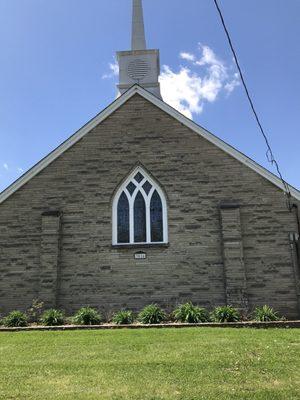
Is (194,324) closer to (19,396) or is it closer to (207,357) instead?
(207,357)

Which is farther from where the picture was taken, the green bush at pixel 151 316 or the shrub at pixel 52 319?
the shrub at pixel 52 319

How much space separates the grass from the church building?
3884 millimetres

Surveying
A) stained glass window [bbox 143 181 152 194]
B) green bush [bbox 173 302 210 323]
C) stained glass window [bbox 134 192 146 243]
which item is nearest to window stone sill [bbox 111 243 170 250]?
stained glass window [bbox 134 192 146 243]

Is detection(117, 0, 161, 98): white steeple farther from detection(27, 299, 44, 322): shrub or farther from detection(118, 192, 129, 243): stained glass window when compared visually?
detection(27, 299, 44, 322): shrub

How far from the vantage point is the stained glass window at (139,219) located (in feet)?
54.1

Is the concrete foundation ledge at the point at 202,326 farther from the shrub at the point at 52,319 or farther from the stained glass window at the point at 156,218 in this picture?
the stained glass window at the point at 156,218

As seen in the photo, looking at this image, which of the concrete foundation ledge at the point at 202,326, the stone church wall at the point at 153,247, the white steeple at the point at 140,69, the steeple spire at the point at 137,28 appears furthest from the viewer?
the steeple spire at the point at 137,28

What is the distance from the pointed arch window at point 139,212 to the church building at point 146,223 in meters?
0.04

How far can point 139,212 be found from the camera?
Answer: 16.7 m

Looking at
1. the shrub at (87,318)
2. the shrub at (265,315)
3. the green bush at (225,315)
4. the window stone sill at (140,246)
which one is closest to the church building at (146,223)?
the window stone sill at (140,246)

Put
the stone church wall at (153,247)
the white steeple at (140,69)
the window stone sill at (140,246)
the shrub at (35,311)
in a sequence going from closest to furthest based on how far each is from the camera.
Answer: the shrub at (35,311), the stone church wall at (153,247), the window stone sill at (140,246), the white steeple at (140,69)

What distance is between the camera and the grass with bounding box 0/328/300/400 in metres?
6.67

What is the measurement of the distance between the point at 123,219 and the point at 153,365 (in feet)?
28.9

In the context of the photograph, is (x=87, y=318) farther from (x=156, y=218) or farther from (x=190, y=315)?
(x=156, y=218)
